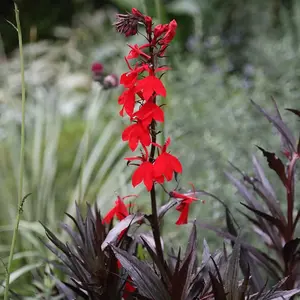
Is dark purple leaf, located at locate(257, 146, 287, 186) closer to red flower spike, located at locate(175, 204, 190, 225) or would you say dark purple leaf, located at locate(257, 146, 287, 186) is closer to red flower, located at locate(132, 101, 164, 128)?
red flower spike, located at locate(175, 204, 190, 225)

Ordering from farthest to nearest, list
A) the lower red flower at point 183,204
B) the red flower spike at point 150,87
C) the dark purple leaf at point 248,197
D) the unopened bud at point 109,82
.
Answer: the unopened bud at point 109,82, the dark purple leaf at point 248,197, the lower red flower at point 183,204, the red flower spike at point 150,87

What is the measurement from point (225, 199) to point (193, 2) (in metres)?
2.94

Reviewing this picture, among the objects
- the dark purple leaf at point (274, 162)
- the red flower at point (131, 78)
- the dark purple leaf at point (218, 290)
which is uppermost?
the red flower at point (131, 78)

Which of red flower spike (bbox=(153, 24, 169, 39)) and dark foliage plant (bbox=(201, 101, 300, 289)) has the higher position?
red flower spike (bbox=(153, 24, 169, 39))

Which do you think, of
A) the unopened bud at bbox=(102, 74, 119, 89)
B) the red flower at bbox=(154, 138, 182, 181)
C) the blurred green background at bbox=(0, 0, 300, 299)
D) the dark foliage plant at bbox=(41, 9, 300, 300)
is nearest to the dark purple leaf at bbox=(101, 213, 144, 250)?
the dark foliage plant at bbox=(41, 9, 300, 300)

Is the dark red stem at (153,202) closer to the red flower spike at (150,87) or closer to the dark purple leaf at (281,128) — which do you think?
the red flower spike at (150,87)

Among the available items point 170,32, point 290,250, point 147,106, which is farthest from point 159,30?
point 290,250

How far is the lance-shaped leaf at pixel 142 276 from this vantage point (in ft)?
3.53

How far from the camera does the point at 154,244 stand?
4.11ft

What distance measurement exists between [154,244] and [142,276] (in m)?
0.18

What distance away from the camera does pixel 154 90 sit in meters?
1.03

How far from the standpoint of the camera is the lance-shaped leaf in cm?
108

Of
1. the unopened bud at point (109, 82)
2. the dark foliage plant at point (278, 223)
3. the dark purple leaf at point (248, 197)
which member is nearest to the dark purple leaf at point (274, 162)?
the dark foliage plant at point (278, 223)

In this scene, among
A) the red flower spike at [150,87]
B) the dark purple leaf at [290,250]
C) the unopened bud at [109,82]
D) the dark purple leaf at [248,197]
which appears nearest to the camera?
the red flower spike at [150,87]
